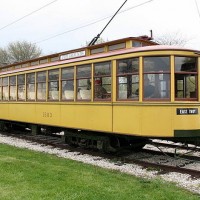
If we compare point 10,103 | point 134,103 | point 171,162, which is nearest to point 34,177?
point 134,103

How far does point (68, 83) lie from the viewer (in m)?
11.0

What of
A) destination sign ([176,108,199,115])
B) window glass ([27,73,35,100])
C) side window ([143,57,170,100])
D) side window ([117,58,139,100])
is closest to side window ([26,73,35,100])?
window glass ([27,73,35,100])

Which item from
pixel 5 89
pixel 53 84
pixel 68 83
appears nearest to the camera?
pixel 68 83

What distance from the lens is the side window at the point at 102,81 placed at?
9516mm

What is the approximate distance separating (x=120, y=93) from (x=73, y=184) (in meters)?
3.27

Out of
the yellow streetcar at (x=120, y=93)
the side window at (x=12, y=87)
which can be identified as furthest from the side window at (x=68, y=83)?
the side window at (x=12, y=87)

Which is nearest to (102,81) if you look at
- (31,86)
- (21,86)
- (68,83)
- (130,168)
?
(68,83)

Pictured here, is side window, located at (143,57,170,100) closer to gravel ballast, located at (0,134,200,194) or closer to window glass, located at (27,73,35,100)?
gravel ballast, located at (0,134,200,194)

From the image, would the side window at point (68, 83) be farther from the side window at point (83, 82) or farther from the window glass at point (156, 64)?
the window glass at point (156, 64)

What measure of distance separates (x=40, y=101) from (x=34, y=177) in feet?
18.9

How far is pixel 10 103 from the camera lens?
589 inches

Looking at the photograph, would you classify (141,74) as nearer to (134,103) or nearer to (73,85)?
(134,103)

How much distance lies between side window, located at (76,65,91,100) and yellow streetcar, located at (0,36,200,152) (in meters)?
0.02

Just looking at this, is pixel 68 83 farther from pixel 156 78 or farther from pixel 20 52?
pixel 20 52
